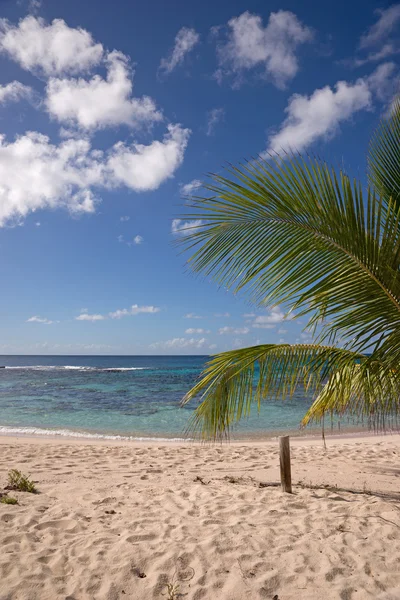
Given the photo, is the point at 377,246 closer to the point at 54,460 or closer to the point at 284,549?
the point at 284,549

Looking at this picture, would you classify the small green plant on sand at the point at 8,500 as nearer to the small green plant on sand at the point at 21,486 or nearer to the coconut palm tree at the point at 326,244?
the small green plant on sand at the point at 21,486

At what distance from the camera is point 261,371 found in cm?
384

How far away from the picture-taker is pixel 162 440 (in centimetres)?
1299

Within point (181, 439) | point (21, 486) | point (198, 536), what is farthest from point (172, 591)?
point (181, 439)

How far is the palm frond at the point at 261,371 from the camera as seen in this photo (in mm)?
3627

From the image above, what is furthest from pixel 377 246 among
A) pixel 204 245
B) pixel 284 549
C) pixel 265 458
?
pixel 265 458

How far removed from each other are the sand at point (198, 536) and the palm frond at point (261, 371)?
1.30 m

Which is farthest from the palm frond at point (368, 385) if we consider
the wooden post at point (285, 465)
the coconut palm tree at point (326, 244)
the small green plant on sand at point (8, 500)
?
the small green plant on sand at point (8, 500)

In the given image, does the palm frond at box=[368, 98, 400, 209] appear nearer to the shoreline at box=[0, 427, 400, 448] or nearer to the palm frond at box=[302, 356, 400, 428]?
the palm frond at box=[302, 356, 400, 428]

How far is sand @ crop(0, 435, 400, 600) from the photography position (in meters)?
3.45

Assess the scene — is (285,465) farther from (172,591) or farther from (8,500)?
(8,500)

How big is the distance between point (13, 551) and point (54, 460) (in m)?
5.16

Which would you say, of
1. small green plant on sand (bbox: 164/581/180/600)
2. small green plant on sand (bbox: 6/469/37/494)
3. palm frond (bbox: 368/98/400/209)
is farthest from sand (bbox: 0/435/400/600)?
palm frond (bbox: 368/98/400/209)

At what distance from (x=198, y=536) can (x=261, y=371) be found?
213cm
